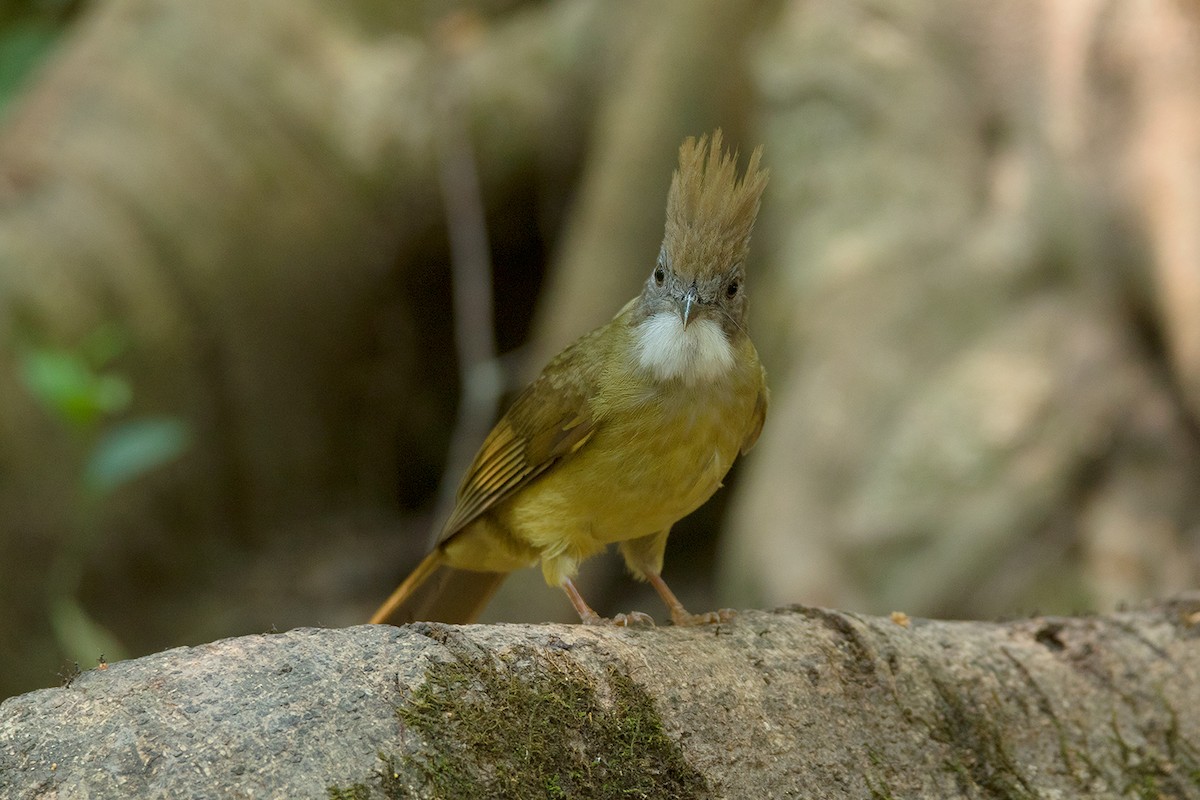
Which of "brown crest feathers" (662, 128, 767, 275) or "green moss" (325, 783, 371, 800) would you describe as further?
"brown crest feathers" (662, 128, 767, 275)

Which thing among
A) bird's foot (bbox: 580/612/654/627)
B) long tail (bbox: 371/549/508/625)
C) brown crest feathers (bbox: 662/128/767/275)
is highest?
brown crest feathers (bbox: 662/128/767/275)

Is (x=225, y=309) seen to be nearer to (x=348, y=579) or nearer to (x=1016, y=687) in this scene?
(x=348, y=579)

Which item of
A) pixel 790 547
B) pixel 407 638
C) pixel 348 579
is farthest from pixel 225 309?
pixel 407 638

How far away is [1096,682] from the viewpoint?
3.42 meters

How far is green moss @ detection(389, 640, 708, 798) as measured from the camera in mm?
2352

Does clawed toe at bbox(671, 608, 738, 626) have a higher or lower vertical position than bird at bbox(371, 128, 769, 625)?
lower

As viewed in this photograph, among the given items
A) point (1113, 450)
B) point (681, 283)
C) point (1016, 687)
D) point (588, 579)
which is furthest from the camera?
point (588, 579)

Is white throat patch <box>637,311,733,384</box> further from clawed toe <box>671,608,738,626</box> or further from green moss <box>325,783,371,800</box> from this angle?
green moss <box>325,783,371,800</box>

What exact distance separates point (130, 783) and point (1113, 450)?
4.84m

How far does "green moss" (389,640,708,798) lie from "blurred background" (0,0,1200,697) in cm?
340

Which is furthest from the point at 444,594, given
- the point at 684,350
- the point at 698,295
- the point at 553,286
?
the point at 553,286

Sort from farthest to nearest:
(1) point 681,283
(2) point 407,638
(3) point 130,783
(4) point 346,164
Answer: (4) point 346,164 < (1) point 681,283 < (2) point 407,638 < (3) point 130,783

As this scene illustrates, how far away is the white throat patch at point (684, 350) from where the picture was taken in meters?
3.49

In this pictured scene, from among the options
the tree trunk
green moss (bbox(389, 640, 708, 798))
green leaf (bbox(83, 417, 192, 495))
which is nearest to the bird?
the tree trunk
